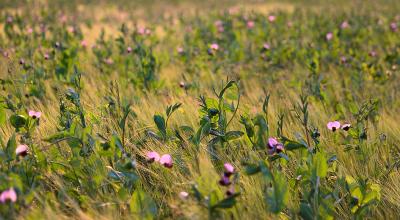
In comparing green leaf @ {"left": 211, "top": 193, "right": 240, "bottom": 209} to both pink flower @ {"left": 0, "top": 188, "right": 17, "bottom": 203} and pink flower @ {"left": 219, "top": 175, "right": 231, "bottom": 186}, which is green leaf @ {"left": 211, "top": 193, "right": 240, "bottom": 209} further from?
pink flower @ {"left": 0, "top": 188, "right": 17, "bottom": 203}

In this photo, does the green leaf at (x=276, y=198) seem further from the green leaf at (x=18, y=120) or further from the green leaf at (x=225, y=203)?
the green leaf at (x=18, y=120)

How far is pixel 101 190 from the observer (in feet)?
6.02

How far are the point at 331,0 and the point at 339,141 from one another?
→ 11498 millimetres

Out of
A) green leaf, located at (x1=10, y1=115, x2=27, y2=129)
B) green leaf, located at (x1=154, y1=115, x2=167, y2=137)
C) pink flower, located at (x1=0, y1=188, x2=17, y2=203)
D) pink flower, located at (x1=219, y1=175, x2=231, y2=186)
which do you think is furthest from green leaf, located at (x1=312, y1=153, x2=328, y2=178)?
green leaf, located at (x1=10, y1=115, x2=27, y2=129)

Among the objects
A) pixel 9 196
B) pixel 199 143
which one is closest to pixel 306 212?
pixel 199 143

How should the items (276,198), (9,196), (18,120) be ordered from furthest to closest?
(18,120)
(276,198)
(9,196)

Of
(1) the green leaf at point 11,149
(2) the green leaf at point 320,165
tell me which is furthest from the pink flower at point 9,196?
(2) the green leaf at point 320,165

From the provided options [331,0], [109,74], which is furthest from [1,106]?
[331,0]

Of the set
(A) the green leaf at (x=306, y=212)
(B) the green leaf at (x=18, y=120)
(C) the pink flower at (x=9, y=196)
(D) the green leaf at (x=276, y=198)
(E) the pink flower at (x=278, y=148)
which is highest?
(B) the green leaf at (x=18, y=120)

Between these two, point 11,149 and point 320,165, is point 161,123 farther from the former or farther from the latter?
point 320,165

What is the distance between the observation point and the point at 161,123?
219 cm

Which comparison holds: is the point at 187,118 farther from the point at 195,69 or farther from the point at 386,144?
the point at 195,69

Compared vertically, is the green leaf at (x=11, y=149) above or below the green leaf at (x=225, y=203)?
above

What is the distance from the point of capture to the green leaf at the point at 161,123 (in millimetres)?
2155
